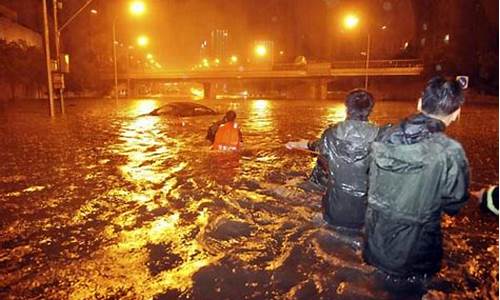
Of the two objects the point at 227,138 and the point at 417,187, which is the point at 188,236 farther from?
the point at 227,138

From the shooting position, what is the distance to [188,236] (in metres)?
5.20

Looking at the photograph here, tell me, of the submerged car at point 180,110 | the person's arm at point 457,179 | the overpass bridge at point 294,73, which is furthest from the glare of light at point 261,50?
the person's arm at point 457,179

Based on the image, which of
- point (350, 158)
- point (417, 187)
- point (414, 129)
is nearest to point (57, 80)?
point (350, 158)

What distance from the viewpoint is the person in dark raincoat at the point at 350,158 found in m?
4.66

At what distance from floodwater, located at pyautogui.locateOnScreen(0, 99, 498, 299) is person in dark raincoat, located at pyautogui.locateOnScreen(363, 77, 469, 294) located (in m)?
0.33

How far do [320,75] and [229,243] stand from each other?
5395cm

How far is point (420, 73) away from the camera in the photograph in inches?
2147

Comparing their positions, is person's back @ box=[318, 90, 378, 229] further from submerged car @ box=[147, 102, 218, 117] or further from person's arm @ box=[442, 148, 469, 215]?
submerged car @ box=[147, 102, 218, 117]

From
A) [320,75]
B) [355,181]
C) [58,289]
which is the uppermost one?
[320,75]

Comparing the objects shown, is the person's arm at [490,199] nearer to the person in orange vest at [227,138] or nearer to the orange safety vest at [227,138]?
the person in orange vest at [227,138]

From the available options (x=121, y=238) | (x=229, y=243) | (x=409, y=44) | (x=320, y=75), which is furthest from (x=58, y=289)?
(x=409, y=44)

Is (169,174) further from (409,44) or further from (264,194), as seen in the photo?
(409,44)

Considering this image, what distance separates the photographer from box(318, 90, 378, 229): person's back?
4656 mm

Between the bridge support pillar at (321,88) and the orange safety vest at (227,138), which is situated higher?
the bridge support pillar at (321,88)
